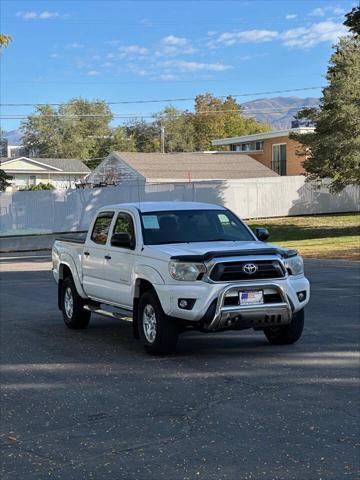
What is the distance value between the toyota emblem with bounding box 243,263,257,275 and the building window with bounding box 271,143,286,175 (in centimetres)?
4705

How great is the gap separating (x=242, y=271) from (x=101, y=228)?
2.76m

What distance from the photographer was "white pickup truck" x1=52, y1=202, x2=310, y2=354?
7.34 meters

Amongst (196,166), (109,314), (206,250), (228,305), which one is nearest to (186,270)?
(206,250)

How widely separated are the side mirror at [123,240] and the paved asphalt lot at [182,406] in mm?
1300

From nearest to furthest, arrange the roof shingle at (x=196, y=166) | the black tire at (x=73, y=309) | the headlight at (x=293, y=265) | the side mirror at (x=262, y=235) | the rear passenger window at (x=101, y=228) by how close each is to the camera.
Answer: the headlight at (x=293, y=265), the side mirror at (x=262, y=235), the rear passenger window at (x=101, y=228), the black tire at (x=73, y=309), the roof shingle at (x=196, y=166)

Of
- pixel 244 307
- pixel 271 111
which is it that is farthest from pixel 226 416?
pixel 271 111

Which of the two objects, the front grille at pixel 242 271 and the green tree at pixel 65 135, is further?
the green tree at pixel 65 135

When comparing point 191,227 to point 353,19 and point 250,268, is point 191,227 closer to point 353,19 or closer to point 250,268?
point 250,268

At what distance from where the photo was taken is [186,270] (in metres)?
7.42

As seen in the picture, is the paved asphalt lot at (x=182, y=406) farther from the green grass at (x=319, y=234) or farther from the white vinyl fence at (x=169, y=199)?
the white vinyl fence at (x=169, y=199)

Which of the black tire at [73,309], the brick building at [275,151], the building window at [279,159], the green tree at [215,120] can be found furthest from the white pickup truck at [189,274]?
the green tree at [215,120]

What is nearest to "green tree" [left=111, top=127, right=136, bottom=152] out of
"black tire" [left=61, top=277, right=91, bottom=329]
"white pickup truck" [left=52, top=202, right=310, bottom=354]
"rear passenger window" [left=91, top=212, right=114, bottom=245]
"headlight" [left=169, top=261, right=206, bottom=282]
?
"black tire" [left=61, top=277, right=91, bottom=329]

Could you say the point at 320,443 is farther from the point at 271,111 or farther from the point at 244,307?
the point at 271,111

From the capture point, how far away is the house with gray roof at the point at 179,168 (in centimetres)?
4919
